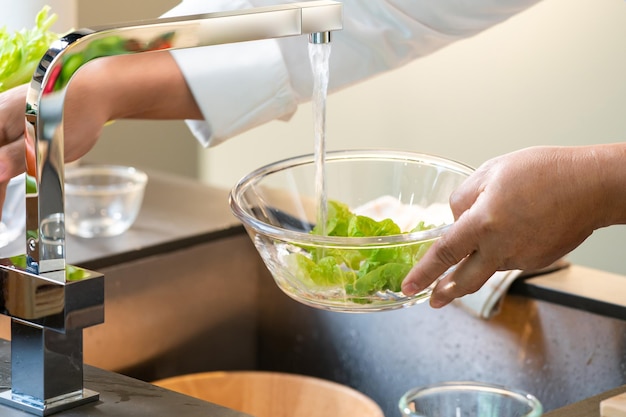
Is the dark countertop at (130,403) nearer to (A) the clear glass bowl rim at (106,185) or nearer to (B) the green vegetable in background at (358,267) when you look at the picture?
(B) the green vegetable in background at (358,267)

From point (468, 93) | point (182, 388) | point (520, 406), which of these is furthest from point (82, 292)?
point (468, 93)

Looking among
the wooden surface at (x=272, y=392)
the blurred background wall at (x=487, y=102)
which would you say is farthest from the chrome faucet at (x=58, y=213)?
the blurred background wall at (x=487, y=102)

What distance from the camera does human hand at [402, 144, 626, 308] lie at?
81cm

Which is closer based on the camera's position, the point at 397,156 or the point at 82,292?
the point at 82,292

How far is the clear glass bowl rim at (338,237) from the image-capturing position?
2.54 ft

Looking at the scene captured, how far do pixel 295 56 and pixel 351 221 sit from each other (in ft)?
1.00

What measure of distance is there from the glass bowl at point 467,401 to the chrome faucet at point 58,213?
14.1 inches

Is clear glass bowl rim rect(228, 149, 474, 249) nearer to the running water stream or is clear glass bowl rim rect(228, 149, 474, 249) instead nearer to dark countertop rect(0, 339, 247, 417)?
the running water stream

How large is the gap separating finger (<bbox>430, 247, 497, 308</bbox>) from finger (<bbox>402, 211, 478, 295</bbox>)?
3 cm

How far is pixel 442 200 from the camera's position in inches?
36.6

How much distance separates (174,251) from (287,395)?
24cm

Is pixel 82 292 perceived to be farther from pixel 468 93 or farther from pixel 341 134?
pixel 341 134

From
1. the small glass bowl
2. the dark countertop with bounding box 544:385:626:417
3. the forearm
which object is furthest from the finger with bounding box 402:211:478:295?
the small glass bowl

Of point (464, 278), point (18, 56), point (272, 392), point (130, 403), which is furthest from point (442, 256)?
point (272, 392)
